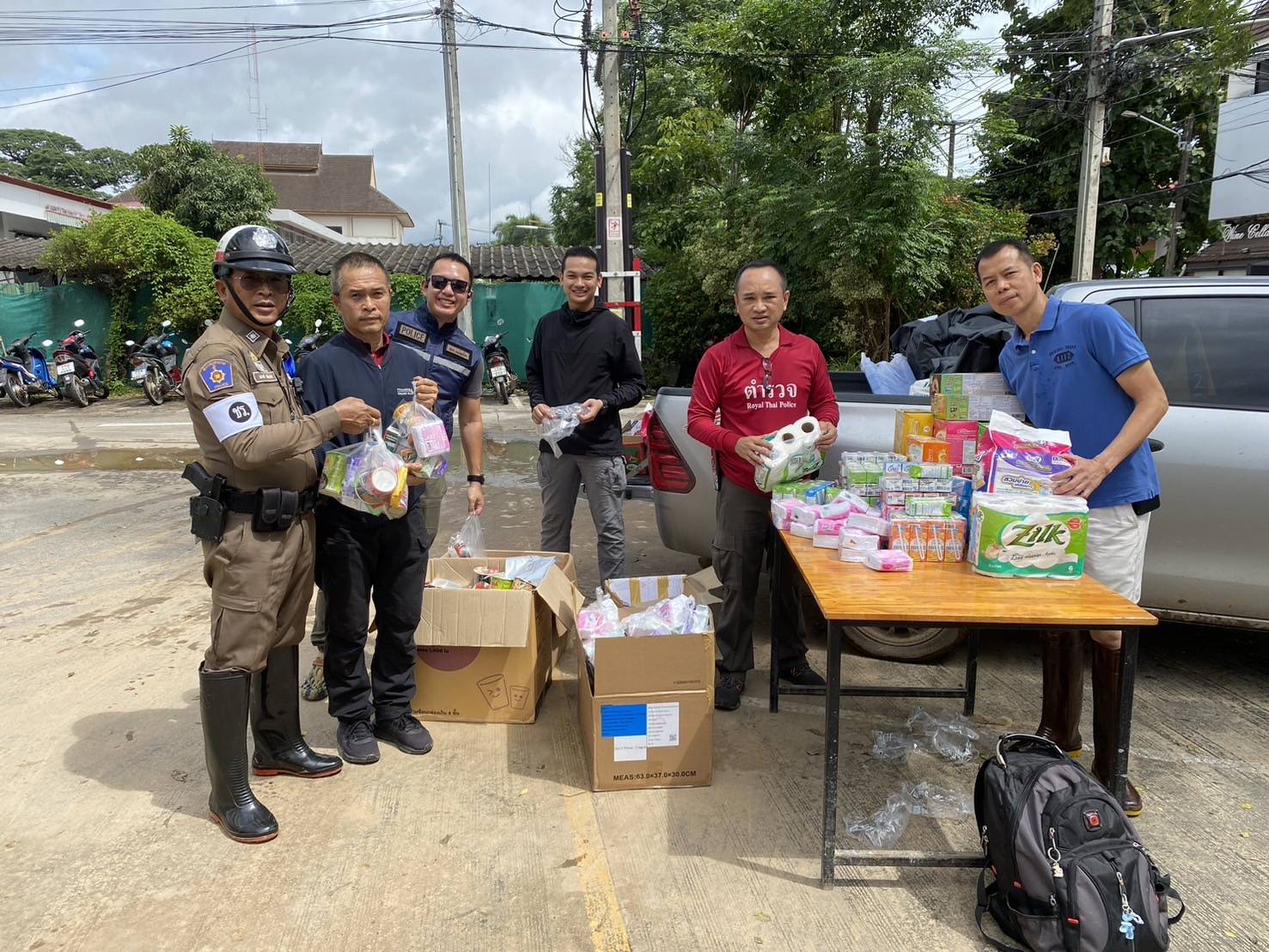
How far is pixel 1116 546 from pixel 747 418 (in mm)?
1386

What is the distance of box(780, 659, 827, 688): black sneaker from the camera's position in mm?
3748

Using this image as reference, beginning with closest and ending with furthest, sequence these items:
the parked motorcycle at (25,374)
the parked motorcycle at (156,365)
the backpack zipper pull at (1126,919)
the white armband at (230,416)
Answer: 1. the backpack zipper pull at (1126,919)
2. the white armband at (230,416)
3. the parked motorcycle at (25,374)
4. the parked motorcycle at (156,365)

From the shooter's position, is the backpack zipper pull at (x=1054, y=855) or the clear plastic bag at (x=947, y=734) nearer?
the backpack zipper pull at (x=1054, y=855)

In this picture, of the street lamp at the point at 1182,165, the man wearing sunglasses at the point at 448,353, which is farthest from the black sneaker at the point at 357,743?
the street lamp at the point at 1182,165

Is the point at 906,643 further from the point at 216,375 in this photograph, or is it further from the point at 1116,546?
the point at 216,375

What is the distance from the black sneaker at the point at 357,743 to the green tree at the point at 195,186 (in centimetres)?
1790


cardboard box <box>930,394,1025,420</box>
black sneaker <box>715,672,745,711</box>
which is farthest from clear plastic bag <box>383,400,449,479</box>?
cardboard box <box>930,394,1025,420</box>

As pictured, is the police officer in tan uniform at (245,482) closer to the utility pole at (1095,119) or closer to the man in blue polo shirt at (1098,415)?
the man in blue polo shirt at (1098,415)

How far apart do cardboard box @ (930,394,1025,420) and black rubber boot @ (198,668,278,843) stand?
8.45 ft

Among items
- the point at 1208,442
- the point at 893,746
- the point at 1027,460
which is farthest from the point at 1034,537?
the point at 1208,442

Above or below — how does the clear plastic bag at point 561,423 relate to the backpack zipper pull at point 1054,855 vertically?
above

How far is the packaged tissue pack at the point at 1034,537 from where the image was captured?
2.46 metres

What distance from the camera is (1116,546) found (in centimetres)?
278

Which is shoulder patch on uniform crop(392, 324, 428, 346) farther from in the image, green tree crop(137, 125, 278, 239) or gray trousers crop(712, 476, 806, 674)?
green tree crop(137, 125, 278, 239)
